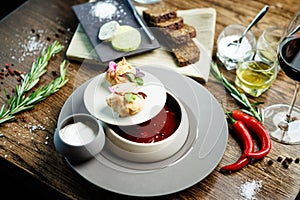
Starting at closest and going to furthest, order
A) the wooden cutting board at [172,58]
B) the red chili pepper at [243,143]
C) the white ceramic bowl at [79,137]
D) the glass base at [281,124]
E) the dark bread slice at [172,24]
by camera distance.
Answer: the white ceramic bowl at [79,137]
the red chili pepper at [243,143]
the glass base at [281,124]
the wooden cutting board at [172,58]
the dark bread slice at [172,24]

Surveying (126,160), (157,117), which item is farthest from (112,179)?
(157,117)

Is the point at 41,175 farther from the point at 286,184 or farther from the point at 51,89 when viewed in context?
the point at 286,184

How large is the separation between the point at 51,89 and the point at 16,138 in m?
0.21

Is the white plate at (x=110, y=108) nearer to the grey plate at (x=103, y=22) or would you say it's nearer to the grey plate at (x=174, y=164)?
the grey plate at (x=174, y=164)

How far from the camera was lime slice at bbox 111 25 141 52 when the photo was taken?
5.18ft

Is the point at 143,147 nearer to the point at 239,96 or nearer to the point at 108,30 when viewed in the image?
the point at 239,96

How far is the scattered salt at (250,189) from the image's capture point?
4.03ft

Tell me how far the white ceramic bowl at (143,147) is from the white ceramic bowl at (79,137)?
0.05m

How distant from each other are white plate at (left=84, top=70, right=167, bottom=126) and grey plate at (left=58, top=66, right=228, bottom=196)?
7cm

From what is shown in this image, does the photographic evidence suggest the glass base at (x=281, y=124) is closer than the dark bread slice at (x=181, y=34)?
Yes

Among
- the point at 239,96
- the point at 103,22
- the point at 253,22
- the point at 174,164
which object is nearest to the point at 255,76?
the point at 239,96

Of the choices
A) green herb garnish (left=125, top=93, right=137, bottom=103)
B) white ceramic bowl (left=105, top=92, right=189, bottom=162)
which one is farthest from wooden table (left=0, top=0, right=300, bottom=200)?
green herb garnish (left=125, top=93, right=137, bottom=103)

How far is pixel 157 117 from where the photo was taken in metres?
1.28

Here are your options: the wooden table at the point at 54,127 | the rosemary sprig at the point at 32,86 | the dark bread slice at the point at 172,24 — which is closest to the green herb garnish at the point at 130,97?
the wooden table at the point at 54,127
